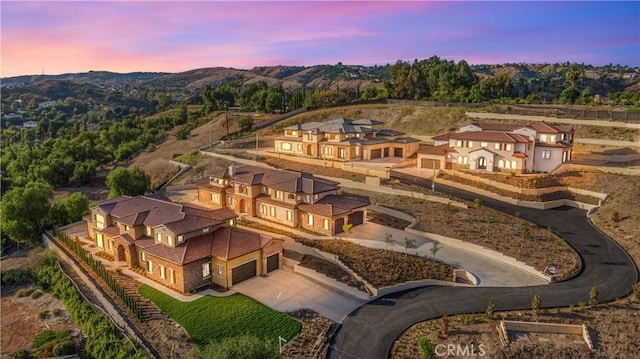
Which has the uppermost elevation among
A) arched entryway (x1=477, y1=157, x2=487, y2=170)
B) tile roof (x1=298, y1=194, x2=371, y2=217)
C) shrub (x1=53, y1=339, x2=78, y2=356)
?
arched entryway (x1=477, y1=157, x2=487, y2=170)

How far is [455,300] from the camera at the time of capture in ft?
86.5

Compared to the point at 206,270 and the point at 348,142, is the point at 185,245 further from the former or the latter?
the point at 348,142

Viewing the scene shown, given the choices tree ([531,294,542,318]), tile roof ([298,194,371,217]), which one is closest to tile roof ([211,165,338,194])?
tile roof ([298,194,371,217])

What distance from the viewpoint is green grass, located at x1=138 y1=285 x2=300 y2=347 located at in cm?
2391

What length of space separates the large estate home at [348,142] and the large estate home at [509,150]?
8.09m

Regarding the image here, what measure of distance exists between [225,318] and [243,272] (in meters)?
5.15

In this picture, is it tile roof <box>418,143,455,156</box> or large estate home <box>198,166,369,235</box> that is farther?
tile roof <box>418,143,455,156</box>

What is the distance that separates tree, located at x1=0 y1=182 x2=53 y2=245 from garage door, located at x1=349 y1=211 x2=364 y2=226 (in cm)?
2967

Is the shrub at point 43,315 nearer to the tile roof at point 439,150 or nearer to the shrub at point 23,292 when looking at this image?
the shrub at point 23,292

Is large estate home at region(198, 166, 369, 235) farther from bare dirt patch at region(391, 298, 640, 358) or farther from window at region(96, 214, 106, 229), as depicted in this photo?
bare dirt patch at region(391, 298, 640, 358)

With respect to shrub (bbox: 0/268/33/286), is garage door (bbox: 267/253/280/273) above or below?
above

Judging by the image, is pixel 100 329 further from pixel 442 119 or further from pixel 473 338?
pixel 442 119

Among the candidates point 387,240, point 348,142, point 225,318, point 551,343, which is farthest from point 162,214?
point 348,142

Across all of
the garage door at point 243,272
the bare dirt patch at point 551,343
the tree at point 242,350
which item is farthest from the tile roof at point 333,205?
the tree at point 242,350
